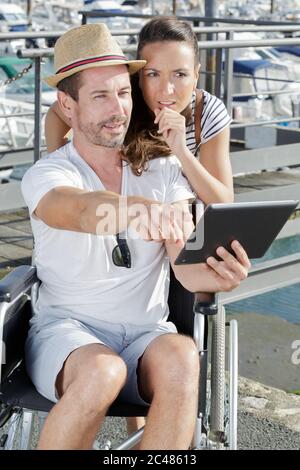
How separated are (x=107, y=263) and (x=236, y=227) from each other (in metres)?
0.50

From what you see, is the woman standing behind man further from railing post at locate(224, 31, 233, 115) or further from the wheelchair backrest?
railing post at locate(224, 31, 233, 115)

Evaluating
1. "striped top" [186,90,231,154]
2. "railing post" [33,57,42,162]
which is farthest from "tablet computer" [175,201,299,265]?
"railing post" [33,57,42,162]

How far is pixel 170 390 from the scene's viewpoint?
8.66 ft

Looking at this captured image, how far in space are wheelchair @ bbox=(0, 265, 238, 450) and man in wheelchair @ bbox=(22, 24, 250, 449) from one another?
5cm

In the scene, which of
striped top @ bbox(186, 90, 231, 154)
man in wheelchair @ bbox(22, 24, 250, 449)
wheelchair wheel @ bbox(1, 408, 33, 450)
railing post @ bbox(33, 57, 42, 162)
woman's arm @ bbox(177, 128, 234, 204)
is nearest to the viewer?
man in wheelchair @ bbox(22, 24, 250, 449)

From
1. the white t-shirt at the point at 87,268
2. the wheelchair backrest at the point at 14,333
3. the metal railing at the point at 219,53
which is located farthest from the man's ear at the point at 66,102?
the metal railing at the point at 219,53

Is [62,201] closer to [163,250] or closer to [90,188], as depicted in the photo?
[90,188]

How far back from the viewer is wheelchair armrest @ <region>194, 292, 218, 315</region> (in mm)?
2805

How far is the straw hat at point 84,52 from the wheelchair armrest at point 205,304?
2.56 feet

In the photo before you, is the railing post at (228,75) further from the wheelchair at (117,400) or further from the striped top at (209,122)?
the wheelchair at (117,400)

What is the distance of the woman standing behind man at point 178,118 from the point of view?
3104mm

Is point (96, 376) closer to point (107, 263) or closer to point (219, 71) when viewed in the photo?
point (107, 263)

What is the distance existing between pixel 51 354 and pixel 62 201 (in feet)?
1.52

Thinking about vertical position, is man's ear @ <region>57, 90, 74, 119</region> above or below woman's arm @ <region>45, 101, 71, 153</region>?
above
